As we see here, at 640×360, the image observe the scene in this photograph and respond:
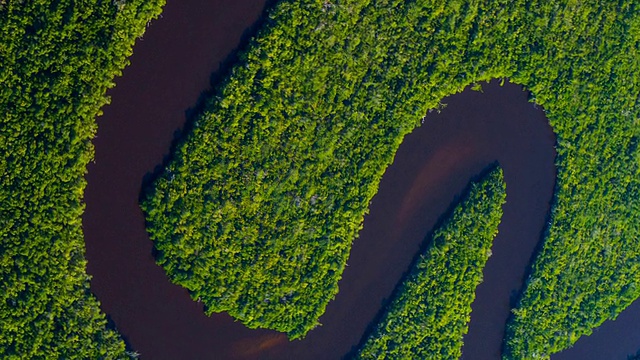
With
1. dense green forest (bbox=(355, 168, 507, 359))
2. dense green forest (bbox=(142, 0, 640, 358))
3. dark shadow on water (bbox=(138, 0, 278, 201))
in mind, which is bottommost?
dense green forest (bbox=(355, 168, 507, 359))

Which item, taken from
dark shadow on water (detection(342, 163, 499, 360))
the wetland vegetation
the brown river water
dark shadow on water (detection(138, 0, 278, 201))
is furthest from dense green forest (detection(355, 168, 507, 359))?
dark shadow on water (detection(138, 0, 278, 201))

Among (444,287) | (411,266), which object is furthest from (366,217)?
(444,287)

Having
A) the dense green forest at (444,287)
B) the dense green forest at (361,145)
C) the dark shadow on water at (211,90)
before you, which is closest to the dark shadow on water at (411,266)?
the dense green forest at (444,287)

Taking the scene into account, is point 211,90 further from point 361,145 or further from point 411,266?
point 411,266

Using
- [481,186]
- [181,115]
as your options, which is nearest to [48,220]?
[181,115]

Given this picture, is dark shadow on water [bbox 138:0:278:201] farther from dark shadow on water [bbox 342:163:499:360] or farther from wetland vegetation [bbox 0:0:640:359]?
dark shadow on water [bbox 342:163:499:360]

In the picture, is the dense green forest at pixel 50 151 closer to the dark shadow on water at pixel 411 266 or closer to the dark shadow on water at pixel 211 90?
the dark shadow on water at pixel 211 90
